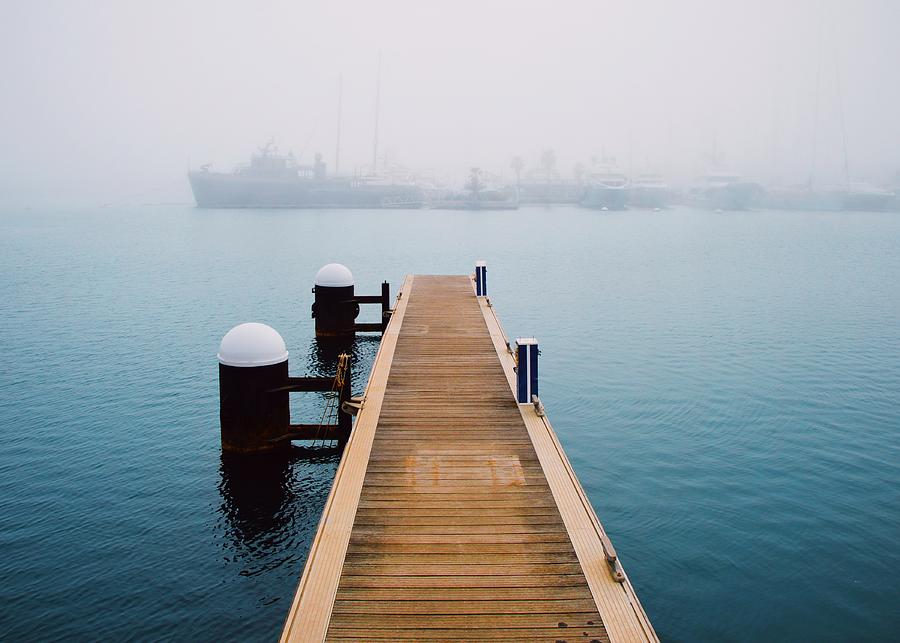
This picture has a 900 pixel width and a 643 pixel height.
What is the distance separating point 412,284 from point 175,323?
11272 millimetres

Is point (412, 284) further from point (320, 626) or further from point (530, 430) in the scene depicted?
point (320, 626)

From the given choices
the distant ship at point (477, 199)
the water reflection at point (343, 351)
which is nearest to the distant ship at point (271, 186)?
the distant ship at point (477, 199)

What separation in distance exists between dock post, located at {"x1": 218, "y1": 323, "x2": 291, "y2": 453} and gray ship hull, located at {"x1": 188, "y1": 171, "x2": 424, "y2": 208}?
154908 mm

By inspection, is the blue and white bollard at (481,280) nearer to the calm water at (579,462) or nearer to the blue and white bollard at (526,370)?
the calm water at (579,462)

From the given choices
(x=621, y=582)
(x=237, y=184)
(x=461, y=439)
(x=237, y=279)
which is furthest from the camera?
(x=237, y=184)

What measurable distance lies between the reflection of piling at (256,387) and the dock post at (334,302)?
35.6 feet

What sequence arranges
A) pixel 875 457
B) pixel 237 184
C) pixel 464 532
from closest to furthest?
pixel 464 532, pixel 875 457, pixel 237 184

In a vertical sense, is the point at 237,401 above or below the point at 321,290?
below

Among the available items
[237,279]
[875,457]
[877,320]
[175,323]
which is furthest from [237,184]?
[875,457]

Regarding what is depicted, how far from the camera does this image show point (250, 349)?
13414 millimetres

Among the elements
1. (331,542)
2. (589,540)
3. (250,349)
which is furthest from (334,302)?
(589,540)

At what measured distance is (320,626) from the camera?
6.29 meters

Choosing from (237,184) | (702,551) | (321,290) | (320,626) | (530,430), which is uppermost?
(237,184)

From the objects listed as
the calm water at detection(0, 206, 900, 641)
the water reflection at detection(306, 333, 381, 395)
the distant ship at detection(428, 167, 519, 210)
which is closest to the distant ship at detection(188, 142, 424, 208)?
the distant ship at detection(428, 167, 519, 210)
